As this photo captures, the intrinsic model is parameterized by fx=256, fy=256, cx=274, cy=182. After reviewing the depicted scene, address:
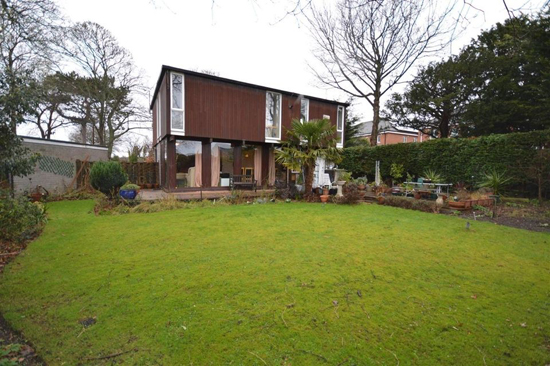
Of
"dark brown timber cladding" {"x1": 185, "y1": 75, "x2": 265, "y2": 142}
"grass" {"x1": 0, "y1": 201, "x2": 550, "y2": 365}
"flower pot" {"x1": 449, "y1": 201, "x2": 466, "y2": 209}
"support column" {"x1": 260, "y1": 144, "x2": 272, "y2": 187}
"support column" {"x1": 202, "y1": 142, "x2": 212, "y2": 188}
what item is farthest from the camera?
"support column" {"x1": 260, "y1": 144, "x2": 272, "y2": 187}

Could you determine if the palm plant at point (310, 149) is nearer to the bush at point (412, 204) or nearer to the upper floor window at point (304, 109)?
the bush at point (412, 204)

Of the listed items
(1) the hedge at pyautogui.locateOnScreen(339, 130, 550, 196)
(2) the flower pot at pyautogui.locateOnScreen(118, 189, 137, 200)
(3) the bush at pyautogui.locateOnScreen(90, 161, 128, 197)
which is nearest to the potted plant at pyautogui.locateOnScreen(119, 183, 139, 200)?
(2) the flower pot at pyautogui.locateOnScreen(118, 189, 137, 200)

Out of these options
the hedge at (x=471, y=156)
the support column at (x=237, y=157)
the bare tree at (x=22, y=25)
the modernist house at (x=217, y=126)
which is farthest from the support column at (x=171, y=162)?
the hedge at (x=471, y=156)

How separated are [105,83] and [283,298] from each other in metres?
22.1

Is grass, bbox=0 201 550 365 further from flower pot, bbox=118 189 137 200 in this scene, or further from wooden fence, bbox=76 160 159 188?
wooden fence, bbox=76 160 159 188

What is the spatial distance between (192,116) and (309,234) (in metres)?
9.40

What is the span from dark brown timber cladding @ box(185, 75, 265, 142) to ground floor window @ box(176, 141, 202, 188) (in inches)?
47.1

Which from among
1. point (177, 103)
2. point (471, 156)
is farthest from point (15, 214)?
point (471, 156)

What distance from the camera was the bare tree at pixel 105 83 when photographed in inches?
689

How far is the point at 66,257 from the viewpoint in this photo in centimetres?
412

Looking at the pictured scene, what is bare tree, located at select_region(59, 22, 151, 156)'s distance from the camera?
17500 millimetres

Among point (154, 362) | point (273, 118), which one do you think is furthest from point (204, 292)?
point (273, 118)

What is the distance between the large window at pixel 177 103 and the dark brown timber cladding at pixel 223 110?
0.76 ft

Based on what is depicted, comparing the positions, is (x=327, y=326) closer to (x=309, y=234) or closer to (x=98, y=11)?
(x=309, y=234)
